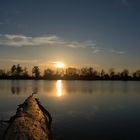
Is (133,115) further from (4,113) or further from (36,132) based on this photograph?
(36,132)

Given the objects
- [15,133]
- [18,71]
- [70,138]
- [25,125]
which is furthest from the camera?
[18,71]

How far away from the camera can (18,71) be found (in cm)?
18425

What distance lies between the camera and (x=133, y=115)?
69.1 feet

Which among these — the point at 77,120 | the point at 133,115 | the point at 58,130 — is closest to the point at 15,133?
the point at 58,130

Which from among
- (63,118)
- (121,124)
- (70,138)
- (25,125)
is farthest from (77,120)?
(25,125)

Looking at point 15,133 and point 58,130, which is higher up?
point 15,133

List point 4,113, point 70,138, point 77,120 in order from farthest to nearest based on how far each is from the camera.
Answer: point 4,113 → point 77,120 → point 70,138

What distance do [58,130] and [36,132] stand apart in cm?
492

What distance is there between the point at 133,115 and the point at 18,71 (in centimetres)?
16814

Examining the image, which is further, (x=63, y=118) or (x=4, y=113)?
(x=4, y=113)

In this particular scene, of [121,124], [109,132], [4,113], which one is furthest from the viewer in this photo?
[4,113]

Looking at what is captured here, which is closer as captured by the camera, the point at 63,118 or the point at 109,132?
the point at 109,132

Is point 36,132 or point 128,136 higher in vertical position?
point 36,132

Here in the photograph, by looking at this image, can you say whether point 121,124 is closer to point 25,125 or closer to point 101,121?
point 101,121
